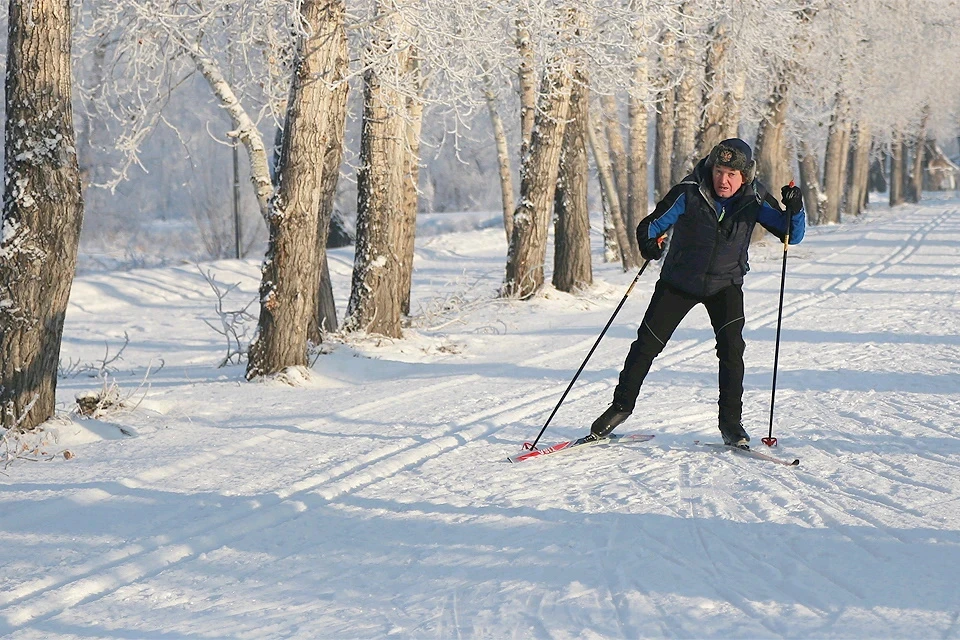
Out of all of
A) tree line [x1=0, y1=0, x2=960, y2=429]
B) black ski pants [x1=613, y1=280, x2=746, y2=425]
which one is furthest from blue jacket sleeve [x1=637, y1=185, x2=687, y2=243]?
tree line [x1=0, y1=0, x2=960, y2=429]

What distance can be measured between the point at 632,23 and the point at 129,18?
5.64 meters

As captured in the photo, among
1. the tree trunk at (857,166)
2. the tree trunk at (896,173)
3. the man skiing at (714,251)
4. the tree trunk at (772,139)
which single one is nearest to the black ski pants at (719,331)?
the man skiing at (714,251)

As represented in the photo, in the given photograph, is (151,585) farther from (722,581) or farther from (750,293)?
(750,293)

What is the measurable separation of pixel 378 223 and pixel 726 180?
249 inches

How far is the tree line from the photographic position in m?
6.99

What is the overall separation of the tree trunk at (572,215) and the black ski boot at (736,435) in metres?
9.51

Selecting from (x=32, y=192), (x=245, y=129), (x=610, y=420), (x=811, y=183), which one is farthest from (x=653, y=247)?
(x=811, y=183)

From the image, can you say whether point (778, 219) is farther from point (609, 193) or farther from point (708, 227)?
point (609, 193)

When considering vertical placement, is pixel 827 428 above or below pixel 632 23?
below

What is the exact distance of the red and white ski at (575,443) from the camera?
6387mm

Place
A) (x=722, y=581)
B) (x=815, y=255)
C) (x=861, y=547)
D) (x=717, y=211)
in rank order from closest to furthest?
(x=722, y=581), (x=861, y=547), (x=717, y=211), (x=815, y=255)

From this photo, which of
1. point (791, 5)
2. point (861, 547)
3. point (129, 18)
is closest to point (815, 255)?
point (791, 5)

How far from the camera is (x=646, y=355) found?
6.49 m

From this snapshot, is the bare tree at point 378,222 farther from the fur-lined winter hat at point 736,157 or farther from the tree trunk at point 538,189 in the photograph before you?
the fur-lined winter hat at point 736,157
